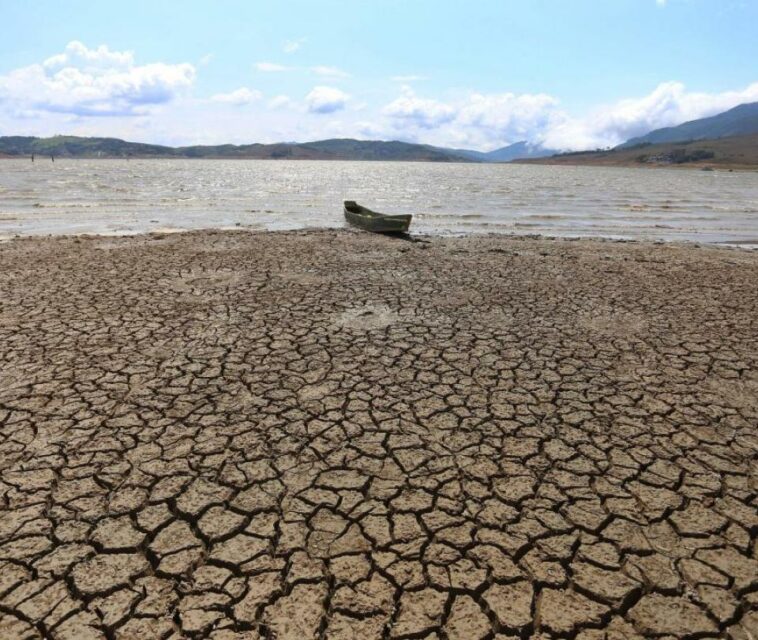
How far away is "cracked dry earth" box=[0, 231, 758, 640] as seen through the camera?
306 cm

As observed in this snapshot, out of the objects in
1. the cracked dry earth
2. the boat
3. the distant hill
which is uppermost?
the distant hill

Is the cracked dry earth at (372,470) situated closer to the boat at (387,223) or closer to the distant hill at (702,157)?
the boat at (387,223)

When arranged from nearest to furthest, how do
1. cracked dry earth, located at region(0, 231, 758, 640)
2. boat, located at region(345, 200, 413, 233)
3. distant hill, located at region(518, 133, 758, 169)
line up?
cracked dry earth, located at region(0, 231, 758, 640) < boat, located at region(345, 200, 413, 233) < distant hill, located at region(518, 133, 758, 169)

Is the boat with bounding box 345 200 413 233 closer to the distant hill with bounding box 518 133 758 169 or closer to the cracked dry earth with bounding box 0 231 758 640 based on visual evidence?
the cracked dry earth with bounding box 0 231 758 640

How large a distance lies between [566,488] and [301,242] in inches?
518

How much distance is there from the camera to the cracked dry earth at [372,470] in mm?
3062

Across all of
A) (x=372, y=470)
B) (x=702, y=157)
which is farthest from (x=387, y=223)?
(x=702, y=157)

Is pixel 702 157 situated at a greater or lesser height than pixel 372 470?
greater

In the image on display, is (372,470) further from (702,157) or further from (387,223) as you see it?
(702,157)

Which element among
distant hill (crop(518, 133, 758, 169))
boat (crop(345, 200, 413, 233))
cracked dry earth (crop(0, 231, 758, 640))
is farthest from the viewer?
distant hill (crop(518, 133, 758, 169))

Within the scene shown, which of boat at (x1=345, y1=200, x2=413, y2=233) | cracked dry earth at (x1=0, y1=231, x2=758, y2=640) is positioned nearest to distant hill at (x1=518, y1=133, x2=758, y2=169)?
boat at (x1=345, y1=200, x2=413, y2=233)

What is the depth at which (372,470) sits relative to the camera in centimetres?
432

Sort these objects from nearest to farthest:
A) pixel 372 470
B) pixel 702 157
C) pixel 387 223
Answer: pixel 372 470, pixel 387 223, pixel 702 157

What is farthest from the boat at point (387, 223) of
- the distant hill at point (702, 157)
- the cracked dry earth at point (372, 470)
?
the distant hill at point (702, 157)
